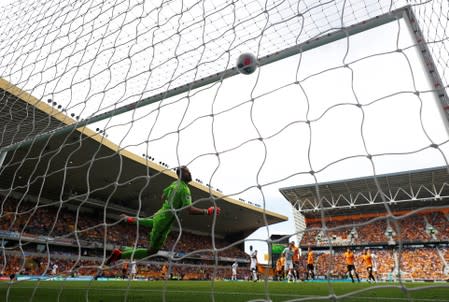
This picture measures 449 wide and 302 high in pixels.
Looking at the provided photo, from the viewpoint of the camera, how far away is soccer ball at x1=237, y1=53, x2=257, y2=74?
3.04m

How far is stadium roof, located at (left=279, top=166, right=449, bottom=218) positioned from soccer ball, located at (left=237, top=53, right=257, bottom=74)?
1628 cm

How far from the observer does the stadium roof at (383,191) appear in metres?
21.2

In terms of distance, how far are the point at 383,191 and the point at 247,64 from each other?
22844 mm

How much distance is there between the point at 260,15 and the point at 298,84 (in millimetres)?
1236

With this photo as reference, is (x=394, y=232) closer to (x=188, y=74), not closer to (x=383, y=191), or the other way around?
(x=383, y=191)

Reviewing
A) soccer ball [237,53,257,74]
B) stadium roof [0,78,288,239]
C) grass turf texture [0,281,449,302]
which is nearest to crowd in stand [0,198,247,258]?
stadium roof [0,78,288,239]

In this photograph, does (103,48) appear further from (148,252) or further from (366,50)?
(366,50)

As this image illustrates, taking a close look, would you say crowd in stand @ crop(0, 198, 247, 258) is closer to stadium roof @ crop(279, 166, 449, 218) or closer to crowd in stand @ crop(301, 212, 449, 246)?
stadium roof @ crop(279, 166, 449, 218)

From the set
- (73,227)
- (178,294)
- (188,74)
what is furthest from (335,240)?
(188,74)

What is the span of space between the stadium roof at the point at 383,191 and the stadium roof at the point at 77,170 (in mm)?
5319

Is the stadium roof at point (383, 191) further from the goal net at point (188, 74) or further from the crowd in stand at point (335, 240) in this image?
the goal net at point (188, 74)

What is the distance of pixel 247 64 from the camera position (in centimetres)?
307

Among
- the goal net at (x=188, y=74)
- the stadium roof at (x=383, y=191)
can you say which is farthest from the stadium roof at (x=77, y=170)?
the stadium roof at (x=383, y=191)

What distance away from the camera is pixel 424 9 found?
3.14 m
